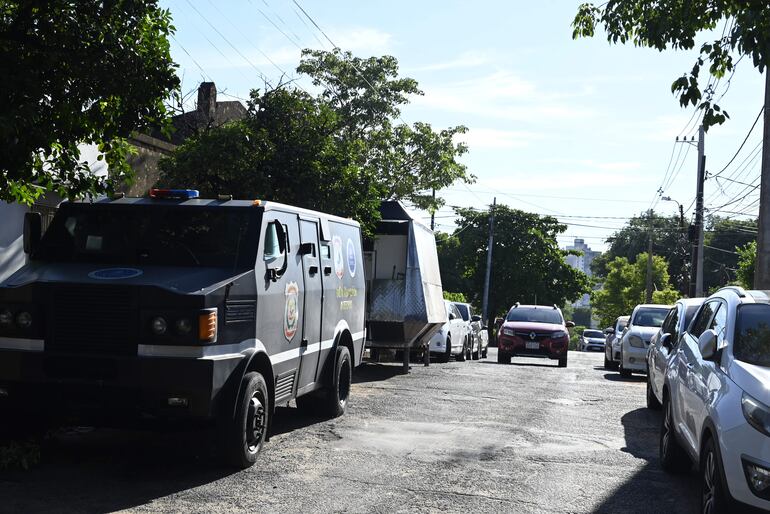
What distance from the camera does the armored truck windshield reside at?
28.8ft

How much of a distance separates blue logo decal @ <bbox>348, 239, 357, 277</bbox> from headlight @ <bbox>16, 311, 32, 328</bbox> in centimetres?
503

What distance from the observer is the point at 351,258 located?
12555mm

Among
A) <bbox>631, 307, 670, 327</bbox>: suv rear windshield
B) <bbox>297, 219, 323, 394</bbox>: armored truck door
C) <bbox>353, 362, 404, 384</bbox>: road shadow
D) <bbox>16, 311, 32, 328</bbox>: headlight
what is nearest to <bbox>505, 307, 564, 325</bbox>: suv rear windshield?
<bbox>631, 307, 670, 327</bbox>: suv rear windshield

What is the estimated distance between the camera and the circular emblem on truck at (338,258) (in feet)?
38.2

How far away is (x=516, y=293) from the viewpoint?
69000mm

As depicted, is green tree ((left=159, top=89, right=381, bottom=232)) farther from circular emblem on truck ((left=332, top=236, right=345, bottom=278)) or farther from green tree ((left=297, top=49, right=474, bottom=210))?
green tree ((left=297, top=49, right=474, bottom=210))

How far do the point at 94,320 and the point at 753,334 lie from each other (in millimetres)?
4885

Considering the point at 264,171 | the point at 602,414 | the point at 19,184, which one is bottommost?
the point at 602,414

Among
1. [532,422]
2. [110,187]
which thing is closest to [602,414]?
[532,422]

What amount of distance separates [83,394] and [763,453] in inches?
193

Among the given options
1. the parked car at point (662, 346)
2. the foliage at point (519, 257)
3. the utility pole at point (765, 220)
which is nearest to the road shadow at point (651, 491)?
the parked car at point (662, 346)

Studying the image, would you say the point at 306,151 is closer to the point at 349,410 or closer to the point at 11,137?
the point at 349,410

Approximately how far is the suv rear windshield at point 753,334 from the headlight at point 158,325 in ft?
13.6

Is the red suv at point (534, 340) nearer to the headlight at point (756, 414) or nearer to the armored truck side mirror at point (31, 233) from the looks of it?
the armored truck side mirror at point (31, 233)
